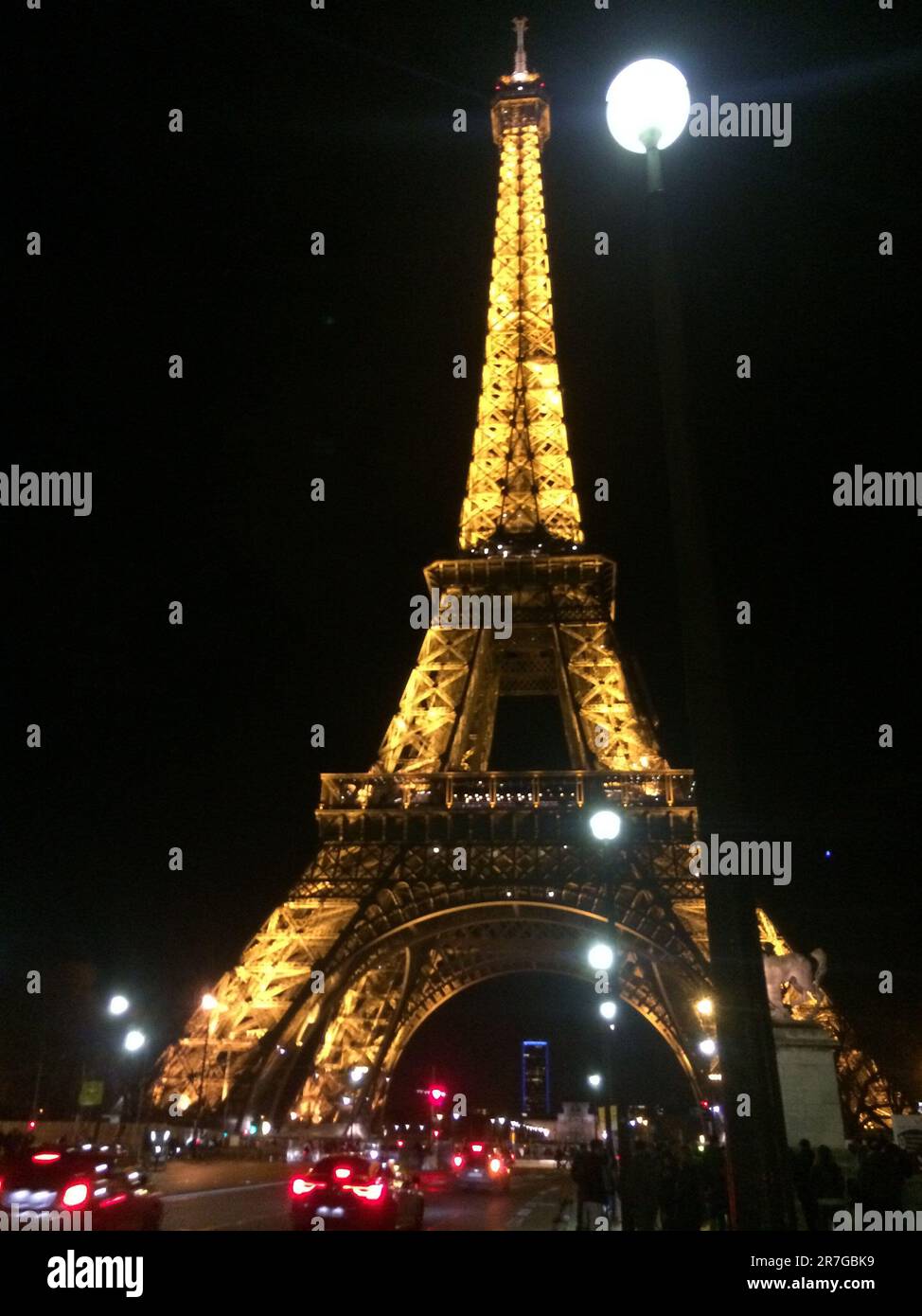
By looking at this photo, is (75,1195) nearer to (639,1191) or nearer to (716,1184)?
(639,1191)

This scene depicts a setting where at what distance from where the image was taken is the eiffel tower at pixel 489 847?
36.8 metres

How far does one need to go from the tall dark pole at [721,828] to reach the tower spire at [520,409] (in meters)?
44.5

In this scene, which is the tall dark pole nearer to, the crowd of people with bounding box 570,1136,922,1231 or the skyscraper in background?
the crowd of people with bounding box 570,1136,922,1231

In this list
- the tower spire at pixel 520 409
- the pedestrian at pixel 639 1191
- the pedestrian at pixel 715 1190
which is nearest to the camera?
the pedestrian at pixel 639 1191

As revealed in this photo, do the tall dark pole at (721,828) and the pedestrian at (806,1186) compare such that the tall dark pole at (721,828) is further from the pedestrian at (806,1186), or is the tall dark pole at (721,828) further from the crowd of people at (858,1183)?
the pedestrian at (806,1186)

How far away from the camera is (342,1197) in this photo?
15102 millimetres

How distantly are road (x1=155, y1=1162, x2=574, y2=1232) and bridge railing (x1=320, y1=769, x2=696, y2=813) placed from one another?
43.9ft

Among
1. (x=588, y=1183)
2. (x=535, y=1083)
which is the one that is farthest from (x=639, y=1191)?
(x=535, y=1083)

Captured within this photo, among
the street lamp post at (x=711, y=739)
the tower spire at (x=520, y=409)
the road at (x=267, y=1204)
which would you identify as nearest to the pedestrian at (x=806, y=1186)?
the road at (x=267, y=1204)

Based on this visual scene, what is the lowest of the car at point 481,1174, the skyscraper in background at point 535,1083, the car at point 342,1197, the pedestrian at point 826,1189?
the skyscraper in background at point 535,1083

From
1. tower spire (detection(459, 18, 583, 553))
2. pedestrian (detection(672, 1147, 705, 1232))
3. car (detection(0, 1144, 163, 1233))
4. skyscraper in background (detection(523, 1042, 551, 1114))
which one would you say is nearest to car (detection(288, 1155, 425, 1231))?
car (detection(0, 1144, 163, 1233))
